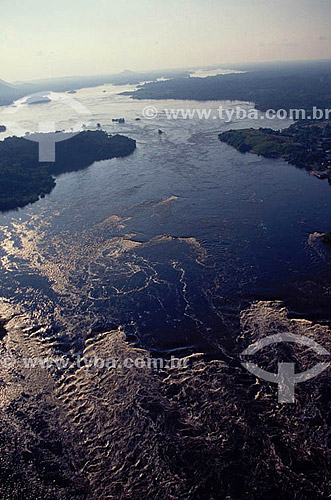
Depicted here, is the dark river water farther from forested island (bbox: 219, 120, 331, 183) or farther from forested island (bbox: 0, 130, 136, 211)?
forested island (bbox: 219, 120, 331, 183)

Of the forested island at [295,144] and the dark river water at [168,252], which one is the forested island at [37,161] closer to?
the dark river water at [168,252]

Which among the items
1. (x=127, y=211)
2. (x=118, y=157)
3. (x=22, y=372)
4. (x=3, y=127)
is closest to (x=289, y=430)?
(x=22, y=372)

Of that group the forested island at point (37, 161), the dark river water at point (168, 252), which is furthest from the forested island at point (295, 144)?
the forested island at point (37, 161)

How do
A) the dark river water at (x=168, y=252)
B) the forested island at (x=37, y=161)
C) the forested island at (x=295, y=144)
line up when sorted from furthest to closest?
the forested island at (x=295, y=144) → the forested island at (x=37, y=161) → the dark river water at (x=168, y=252)

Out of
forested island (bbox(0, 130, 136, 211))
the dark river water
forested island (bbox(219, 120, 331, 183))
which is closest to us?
the dark river water

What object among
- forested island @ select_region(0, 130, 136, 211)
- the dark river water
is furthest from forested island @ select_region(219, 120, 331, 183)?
forested island @ select_region(0, 130, 136, 211)

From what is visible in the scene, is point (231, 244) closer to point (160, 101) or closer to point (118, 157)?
point (118, 157)
